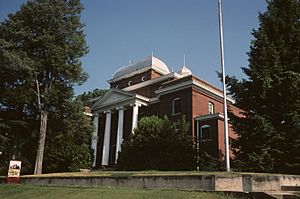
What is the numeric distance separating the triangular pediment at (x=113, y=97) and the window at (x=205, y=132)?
10657mm

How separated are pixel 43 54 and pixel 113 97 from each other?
15.0 m

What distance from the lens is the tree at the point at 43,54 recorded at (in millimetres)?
30094

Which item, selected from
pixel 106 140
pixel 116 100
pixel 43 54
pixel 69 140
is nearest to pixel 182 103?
pixel 116 100

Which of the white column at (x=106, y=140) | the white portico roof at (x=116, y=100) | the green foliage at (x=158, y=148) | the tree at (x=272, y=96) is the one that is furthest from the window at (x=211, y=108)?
the tree at (x=272, y=96)

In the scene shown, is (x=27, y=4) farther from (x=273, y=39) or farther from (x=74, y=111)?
(x=273, y=39)

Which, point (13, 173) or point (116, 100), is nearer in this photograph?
point (13, 173)

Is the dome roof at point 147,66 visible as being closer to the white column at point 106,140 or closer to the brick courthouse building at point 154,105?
the brick courthouse building at point 154,105

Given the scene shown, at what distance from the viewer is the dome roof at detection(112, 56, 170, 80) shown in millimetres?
49969

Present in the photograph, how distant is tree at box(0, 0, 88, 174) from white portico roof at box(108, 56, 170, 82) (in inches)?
720

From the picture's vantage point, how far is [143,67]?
168ft

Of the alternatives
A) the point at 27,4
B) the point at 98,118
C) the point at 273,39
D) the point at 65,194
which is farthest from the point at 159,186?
the point at 98,118

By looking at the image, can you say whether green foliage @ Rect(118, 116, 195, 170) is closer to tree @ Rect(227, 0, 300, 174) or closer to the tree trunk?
the tree trunk

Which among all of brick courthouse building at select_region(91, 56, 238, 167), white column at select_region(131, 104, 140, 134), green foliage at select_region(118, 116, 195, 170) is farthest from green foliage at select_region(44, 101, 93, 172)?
white column at select_region(131, 104, 140, 134)

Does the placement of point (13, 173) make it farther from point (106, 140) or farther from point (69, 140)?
point (106, 140)
